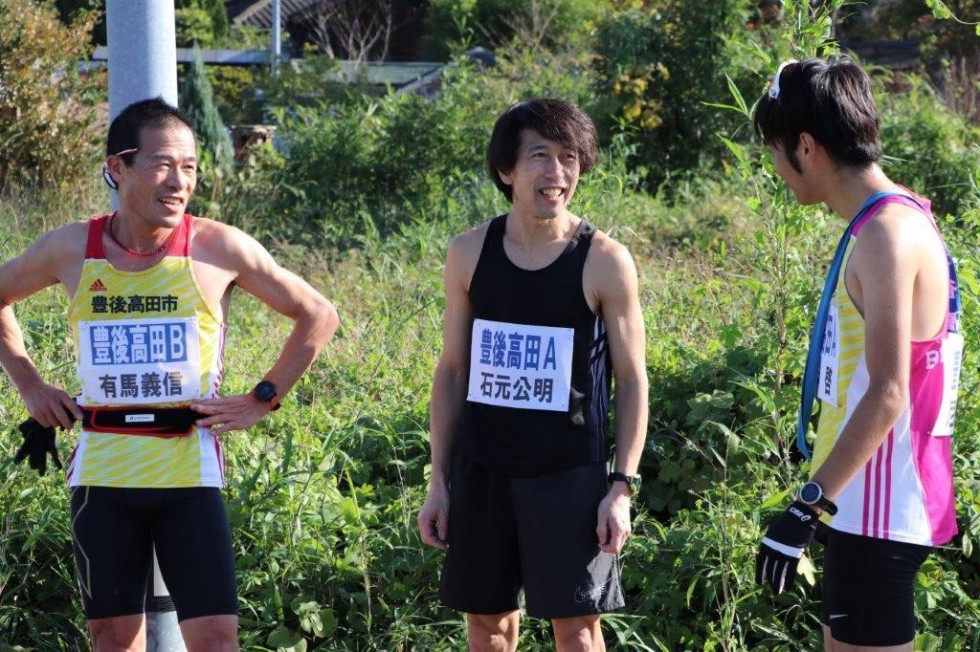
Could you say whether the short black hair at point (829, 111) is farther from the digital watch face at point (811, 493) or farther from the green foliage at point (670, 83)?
the green foliage at point (670, 83)

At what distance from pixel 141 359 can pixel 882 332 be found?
1905mm

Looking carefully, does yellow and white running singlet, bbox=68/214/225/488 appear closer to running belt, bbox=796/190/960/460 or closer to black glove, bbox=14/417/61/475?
black glove, bbox=14/417/61/475

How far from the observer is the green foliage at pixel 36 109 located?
37.6 feet

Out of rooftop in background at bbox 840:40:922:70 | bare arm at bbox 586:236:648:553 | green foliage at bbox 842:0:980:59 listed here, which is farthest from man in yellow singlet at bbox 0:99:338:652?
rooftop in background at bbox 840:40:922:70

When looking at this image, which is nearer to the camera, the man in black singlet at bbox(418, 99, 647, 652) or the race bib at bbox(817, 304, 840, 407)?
the race bib at bbox(817, 304, 840, 407)

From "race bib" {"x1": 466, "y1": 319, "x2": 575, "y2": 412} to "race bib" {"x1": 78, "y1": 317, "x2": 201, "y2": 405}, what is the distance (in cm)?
79

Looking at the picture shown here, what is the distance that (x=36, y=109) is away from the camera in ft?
38.0

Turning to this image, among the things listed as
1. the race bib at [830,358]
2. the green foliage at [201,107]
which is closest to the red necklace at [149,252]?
the race bib at [830,358]

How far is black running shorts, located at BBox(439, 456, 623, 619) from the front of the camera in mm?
3160

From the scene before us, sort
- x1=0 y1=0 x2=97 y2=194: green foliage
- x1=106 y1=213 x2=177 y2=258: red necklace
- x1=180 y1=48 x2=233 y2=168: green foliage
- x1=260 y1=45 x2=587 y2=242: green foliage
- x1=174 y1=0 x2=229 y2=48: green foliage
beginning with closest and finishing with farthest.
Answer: x1=106 y1=213 x2=177 y2=258: red necklace, x1=260 y1=45 x2=587 y2=242: green foliage, x1=0 y1=0 x2=97 y2=194: green foliage, x1=180 y1=48 x2=233 y2=168: green foliage, x1=174 y1=0 x2=229 y2=48: green foliage

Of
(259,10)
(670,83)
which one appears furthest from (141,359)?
(259,10)

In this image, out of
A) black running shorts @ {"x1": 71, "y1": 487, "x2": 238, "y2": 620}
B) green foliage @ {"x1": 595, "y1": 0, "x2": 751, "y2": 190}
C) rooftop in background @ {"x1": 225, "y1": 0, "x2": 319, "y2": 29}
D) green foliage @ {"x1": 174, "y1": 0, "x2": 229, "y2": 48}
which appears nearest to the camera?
black running shorts @ {"x1": 71, "y1": 487, "x2": 238, "y2": 620}

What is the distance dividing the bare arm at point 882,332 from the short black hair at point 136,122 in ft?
6.23

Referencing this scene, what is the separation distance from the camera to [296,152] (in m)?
11.2
